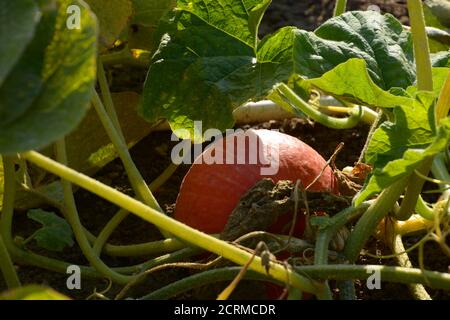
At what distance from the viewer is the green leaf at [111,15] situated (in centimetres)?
169

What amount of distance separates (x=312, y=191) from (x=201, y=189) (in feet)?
0.64

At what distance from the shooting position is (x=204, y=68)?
1.68 meters

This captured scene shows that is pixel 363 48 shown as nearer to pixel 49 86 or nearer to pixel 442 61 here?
pixel 442 61

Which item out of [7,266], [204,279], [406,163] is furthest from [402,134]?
[7,266]

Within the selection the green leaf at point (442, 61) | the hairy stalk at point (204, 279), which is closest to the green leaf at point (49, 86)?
the hairy stalk at point (204, 279)

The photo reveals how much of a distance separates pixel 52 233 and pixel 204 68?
38 centimetres

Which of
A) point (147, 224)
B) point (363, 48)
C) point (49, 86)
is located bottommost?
point (147, 224)

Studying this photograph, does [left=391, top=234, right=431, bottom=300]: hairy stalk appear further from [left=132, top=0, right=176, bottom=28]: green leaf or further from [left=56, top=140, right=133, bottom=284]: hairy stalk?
[left=132, top=0, right=176, bottom=28]: green leaf

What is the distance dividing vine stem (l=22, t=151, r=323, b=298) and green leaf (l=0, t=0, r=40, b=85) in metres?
0.16

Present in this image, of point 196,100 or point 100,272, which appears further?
point 196,100

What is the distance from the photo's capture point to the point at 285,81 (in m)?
1.64

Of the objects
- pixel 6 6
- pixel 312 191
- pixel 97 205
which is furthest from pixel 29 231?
pixel 6 6
